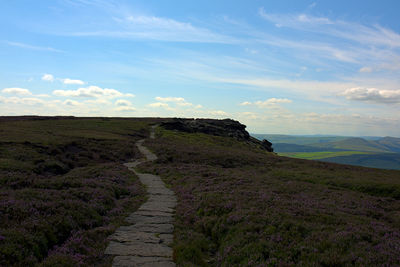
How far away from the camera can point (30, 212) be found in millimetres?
12586

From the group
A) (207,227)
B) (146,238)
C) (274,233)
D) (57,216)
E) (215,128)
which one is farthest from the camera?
(215,128)

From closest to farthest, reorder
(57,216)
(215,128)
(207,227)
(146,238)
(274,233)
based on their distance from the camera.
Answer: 1. (274,233)
2. (57,216)
3. (146,238)
4. (207,227)
5. (215,128)

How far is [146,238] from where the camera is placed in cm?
1315

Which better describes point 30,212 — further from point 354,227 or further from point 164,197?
point 354,227

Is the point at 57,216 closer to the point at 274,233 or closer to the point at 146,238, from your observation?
the point at 146,238

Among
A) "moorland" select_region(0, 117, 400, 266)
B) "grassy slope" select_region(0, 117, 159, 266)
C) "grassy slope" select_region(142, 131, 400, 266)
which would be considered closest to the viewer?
"grassy slope" select_region(0, 117, 159, 266)

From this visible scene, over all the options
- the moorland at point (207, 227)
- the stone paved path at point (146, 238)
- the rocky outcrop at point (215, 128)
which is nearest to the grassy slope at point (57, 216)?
the moorland at point (207, 227)

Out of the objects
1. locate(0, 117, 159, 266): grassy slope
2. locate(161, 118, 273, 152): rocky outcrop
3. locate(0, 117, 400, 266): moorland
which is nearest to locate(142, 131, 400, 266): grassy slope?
locate(0, 117, 400, 266): moorland

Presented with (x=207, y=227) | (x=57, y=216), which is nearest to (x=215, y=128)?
(x=207, y=227)

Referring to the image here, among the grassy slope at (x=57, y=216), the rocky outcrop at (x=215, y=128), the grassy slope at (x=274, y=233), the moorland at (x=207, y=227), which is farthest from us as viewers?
the rocky outcrop at (x=215, y=128)

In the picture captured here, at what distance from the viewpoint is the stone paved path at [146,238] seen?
10.8 metres

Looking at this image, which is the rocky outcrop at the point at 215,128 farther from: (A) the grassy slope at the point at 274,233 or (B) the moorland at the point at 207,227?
(A) the grassy slope at the point at 274,233

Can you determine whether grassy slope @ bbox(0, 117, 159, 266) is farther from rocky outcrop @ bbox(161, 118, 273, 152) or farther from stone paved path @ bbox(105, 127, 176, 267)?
rocky outcrop @ bbox(161, 118, 273, 152)

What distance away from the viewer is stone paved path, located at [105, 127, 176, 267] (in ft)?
35.5
